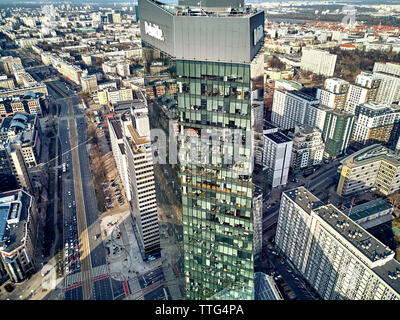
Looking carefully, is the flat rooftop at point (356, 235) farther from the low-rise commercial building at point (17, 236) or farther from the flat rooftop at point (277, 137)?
the low-rise commercial building at point (17, 236)

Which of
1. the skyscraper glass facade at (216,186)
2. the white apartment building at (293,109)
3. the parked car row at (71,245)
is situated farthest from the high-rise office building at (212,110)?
the white apartment building at (293,109)

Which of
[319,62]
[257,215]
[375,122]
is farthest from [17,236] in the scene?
[319,62]

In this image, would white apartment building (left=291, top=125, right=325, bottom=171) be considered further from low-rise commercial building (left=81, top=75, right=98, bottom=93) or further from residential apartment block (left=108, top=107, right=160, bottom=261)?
low-rise commercial building (left=81, top=75, right=98, bottom=93)

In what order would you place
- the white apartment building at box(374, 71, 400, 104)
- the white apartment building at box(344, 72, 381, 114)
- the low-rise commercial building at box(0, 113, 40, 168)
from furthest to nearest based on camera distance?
the white apartment building at box(374, 71, 400, 104) < the white apartment building at box(344, 72, 381, 114) < the low-rise commercial building at box(0, 113, 40, 168)

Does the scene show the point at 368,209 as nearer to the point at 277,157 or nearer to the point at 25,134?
the point at 277,157

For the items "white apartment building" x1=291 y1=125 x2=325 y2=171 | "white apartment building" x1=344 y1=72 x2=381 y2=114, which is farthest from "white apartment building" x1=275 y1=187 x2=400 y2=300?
"white apartment building" x1=344 y1=72 x2=381 y2=114
